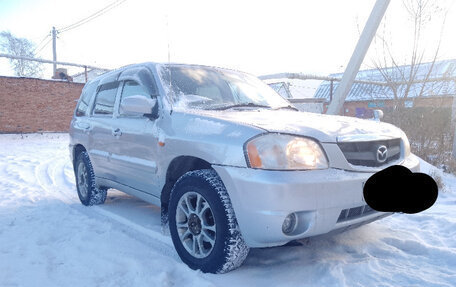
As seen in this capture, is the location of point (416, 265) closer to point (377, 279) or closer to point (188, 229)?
point (377, 279)

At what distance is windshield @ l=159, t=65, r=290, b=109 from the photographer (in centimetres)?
316

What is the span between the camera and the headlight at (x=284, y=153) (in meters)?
2.19

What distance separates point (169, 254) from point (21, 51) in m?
29.3

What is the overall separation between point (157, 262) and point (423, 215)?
2.89 meters

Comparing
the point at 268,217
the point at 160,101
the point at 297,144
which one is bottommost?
the point at 268,217

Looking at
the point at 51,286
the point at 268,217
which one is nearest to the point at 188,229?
the point at 268,217

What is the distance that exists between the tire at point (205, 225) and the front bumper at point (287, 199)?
0.10 metres

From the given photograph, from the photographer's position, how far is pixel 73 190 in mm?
5648

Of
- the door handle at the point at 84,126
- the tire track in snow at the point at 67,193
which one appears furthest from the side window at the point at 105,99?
the tire track in snow at the point at 67,193

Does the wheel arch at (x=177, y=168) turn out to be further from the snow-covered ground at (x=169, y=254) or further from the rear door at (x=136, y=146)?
the snow-covered ground at (x=169, y=254)

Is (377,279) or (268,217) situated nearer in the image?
(268,217)

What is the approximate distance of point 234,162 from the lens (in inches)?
89.6

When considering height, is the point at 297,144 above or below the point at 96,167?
above

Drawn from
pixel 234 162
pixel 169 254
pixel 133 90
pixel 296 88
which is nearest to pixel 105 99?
pixel 133 90
